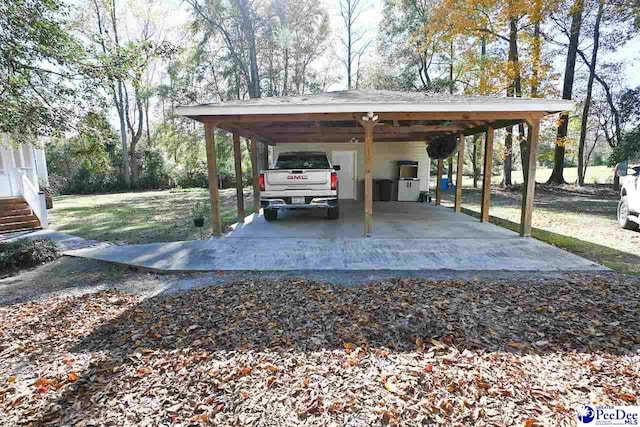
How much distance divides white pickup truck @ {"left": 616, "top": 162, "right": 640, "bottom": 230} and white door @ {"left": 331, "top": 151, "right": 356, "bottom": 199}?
7.71 m

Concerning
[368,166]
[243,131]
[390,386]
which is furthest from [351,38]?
[390,386]

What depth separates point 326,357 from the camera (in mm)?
2732

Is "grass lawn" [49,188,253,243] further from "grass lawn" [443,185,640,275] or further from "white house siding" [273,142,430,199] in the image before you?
"grass lawn" [443,185,640,275]

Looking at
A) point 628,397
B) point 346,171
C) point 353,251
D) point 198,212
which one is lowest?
point 628,397

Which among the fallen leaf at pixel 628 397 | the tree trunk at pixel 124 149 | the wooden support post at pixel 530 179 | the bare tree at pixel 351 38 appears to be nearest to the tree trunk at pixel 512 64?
the wooden support post at pixel 530 179

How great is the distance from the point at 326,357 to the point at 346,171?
1073cm

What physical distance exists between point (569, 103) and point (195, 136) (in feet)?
75.4

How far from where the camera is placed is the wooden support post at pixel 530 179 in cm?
628

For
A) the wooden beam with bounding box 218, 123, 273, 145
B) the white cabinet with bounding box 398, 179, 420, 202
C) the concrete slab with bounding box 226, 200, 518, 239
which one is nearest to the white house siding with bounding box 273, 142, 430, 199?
the white cabinet with bounding box 398, 179, 420, 202

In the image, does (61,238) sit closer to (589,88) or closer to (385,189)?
(385,189)

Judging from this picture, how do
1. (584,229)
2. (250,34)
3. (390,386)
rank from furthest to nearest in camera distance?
(250,34) < (584,229) < (390,386)

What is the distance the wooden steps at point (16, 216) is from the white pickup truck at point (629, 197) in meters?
14.2

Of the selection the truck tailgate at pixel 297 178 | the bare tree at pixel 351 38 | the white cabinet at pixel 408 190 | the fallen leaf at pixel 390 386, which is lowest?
the fallen leaf at pixel 390 386

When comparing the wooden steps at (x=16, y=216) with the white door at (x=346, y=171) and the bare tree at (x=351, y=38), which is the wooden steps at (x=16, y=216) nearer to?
the white door at (x=346, y=171)
